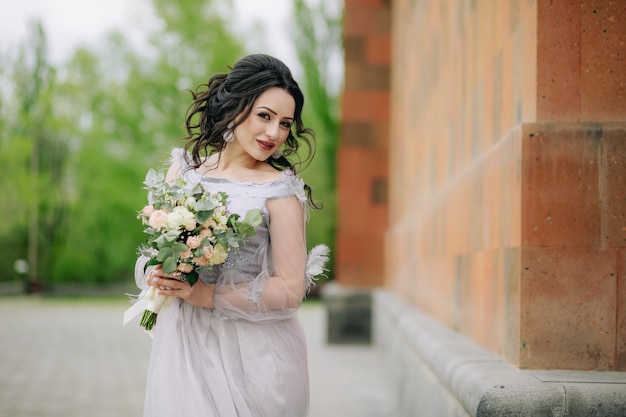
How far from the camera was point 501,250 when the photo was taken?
3699 millimetres

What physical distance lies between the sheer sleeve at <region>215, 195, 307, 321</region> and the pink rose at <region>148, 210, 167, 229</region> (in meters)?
0.37

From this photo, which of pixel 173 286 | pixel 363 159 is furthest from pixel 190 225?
pixel 363 159

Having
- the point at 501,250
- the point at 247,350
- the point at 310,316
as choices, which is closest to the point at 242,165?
the point at 247,350

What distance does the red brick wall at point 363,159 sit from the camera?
13.2 meters

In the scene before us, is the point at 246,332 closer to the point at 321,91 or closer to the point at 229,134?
the point at 229,134

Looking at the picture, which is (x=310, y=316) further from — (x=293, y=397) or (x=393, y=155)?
(x=293, y=397)

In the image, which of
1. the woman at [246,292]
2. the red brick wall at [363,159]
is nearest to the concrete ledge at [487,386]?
the woman at [246,292]

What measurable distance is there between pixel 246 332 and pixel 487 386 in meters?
0.89

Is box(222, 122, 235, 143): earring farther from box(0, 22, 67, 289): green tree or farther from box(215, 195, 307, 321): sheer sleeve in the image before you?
box(0, 22, 67, 289): green tree

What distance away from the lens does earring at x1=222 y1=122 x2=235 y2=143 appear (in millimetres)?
3139

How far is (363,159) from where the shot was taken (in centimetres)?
1323

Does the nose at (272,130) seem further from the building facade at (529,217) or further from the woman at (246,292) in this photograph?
the building facade at (529,217)

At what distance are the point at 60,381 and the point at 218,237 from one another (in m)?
6.20

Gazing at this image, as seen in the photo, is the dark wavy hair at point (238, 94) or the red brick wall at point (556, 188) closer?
the dark wavy hair at point (238, 94)
